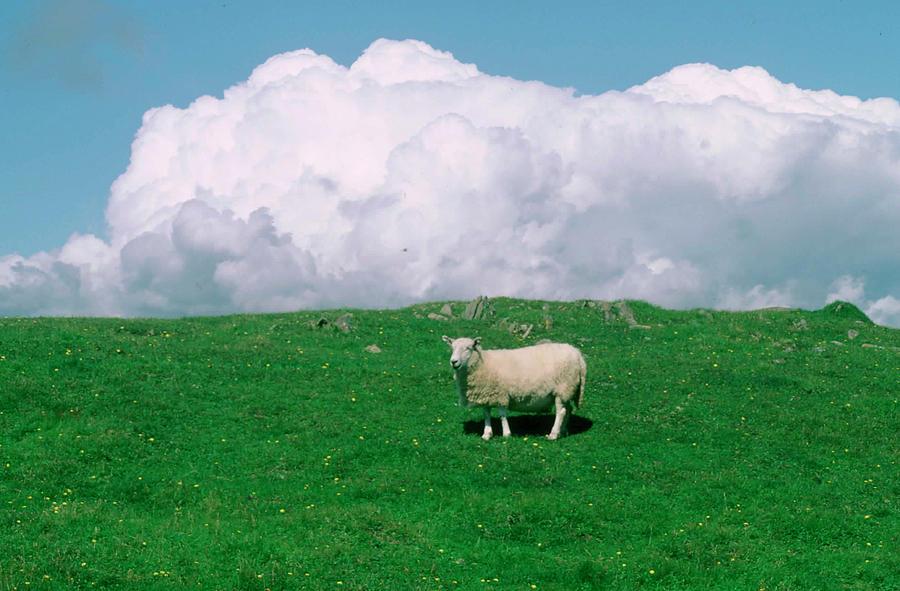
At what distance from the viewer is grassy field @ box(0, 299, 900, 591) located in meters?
15.2

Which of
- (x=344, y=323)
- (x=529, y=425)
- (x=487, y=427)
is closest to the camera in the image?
(x=487, y=427)

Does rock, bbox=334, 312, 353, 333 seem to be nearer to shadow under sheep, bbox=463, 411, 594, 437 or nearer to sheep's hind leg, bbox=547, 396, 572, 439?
shadow under sheep, bbox=463, 411, 594, 437

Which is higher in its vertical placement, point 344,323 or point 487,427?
point 344,323

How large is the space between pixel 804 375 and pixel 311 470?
21.6 metres

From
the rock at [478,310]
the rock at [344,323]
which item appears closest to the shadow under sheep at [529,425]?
the rock at [344,323]

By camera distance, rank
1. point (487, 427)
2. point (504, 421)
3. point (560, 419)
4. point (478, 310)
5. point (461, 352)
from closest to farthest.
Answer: point (461, 352)
point (487, 427)
point (560, 419)
point (504, 421)
point (478, 310)

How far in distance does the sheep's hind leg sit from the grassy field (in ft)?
1.63

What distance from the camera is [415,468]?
68.3 feet

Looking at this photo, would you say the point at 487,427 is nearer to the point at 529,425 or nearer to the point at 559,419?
the point at 559,419

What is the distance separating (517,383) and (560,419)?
1795 millimetres

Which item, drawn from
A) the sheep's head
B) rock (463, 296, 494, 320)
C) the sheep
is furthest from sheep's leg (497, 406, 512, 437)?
rock (463, 296, 494, 320)

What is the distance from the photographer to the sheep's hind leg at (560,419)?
78.2 ft

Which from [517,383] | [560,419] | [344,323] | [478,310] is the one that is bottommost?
[560,419]

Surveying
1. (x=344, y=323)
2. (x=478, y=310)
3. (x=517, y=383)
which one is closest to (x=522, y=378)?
(x=517, y=383)
